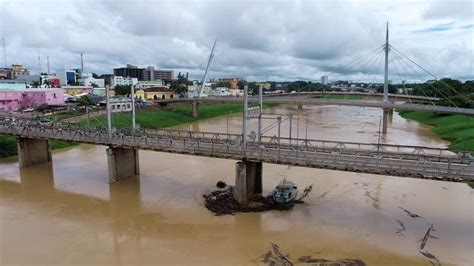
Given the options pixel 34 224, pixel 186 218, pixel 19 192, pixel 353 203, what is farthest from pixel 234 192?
pixel 19 192

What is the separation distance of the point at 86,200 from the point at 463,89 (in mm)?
108490

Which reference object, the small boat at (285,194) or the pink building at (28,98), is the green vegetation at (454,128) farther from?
the pink building at (28,98)

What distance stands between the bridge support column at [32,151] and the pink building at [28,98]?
33261 mm

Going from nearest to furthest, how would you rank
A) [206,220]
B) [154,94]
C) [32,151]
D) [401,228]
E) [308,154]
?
[401,228]
[206,220]
[308,154]
[32,151]
[154,94]

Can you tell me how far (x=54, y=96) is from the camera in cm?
7944

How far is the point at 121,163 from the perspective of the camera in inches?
1325

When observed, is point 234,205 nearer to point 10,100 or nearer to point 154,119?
point 154,119

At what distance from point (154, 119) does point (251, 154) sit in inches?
2092

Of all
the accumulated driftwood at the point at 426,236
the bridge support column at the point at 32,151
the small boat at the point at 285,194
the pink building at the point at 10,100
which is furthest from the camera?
the pink building at the point at 10,100

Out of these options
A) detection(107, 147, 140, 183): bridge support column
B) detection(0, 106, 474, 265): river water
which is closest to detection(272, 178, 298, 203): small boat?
detection(0, 106, 474, 265): river water

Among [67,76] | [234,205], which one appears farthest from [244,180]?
[67,76]

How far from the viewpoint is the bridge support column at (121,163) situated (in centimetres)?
3278

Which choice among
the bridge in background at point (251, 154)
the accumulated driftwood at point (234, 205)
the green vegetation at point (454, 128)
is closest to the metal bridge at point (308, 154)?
the bridge in background at point (251, 154)

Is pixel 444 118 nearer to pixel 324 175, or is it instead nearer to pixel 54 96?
pixel 324 175
